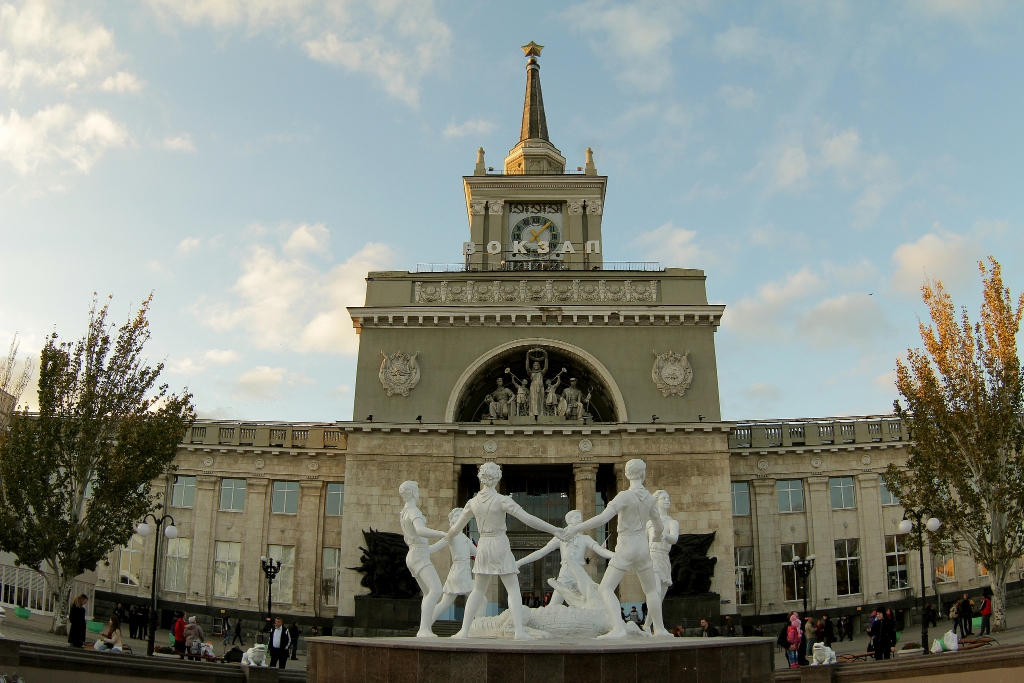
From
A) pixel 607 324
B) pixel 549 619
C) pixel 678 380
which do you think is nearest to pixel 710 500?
pixel 678 380

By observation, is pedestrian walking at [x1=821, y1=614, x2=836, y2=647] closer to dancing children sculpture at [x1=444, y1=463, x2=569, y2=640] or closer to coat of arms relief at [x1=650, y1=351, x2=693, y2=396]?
coat of arms relief at [x1=650, y1=351, x2=693, y2=396]

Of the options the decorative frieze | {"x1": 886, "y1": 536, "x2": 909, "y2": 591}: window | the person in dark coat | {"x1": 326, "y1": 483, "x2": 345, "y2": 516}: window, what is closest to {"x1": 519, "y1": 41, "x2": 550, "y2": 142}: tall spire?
the decorative frieze

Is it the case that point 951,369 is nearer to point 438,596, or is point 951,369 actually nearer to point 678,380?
point 678,380

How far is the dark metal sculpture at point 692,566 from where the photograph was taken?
34125 millimetres

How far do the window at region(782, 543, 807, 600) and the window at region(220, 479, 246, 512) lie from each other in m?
25.1

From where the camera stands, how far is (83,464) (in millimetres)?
29438

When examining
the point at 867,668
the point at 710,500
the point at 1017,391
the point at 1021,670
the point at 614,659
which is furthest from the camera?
the point at 710,500

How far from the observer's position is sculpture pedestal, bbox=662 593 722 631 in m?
33.3

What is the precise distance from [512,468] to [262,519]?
40.0 feet

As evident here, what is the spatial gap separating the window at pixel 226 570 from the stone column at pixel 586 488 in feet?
54.6

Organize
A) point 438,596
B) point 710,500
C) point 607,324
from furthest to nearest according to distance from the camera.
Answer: point 607,324 → point 710,500 → point 438,596

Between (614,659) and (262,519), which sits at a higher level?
(262,519)

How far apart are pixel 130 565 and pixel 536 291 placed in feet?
74.7

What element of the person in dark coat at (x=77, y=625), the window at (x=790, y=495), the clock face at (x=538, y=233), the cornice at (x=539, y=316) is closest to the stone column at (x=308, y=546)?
the cornice at (x=539, y=316)
